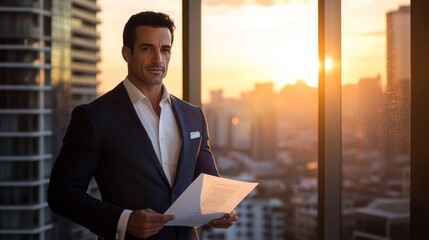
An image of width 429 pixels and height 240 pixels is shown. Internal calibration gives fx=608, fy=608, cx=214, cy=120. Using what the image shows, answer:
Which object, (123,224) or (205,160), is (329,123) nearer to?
(205,160)

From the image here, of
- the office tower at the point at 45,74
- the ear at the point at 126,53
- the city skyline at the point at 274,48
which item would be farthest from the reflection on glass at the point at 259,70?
the office tower at the point at 45,74

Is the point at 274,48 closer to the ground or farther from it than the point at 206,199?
farther from it

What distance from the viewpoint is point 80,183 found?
141cm

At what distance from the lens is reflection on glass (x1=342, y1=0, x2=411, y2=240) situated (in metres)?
2.14

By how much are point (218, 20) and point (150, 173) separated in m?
1.55

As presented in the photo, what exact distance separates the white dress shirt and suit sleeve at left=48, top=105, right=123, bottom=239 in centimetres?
14

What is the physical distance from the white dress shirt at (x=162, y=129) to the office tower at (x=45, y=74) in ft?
3.23

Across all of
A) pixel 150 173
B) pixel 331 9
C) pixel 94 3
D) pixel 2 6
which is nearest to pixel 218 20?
pixel 94 3

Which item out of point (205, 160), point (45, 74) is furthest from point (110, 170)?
point (45, 74)

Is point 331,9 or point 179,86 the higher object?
point 331,9

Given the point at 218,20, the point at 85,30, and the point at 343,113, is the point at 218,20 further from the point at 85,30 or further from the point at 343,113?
the point at 343,113

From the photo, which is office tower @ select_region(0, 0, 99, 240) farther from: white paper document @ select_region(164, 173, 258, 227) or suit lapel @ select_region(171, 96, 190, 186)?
white paper document @ select_region(164, 173, 258, 227)

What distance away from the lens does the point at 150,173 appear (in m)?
1.45

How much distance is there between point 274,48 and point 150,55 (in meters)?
2.12
